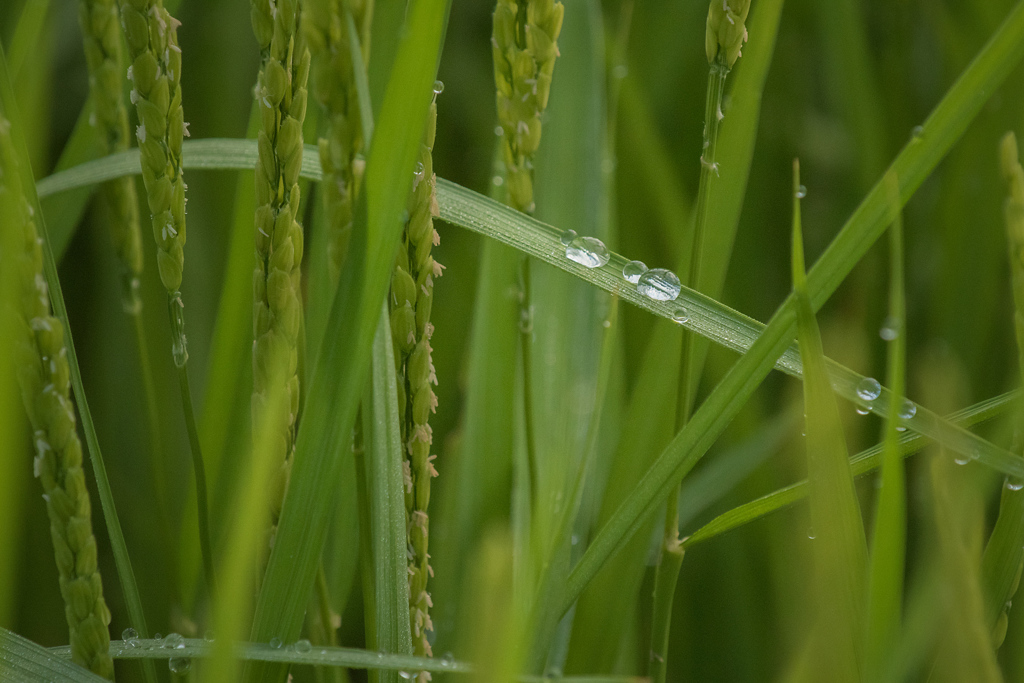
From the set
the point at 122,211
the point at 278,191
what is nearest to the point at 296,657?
the point at 278,191

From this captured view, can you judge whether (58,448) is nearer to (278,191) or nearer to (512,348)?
(278,191)

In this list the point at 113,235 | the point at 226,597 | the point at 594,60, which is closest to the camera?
the point at 226,597

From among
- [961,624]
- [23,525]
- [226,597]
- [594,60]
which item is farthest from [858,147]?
[23,525]

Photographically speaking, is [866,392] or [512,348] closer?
[866,392]

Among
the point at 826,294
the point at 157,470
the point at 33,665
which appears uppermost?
the point at 826,294

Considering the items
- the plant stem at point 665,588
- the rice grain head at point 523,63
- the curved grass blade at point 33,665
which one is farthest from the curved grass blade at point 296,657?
the rice grain head at point 523,63

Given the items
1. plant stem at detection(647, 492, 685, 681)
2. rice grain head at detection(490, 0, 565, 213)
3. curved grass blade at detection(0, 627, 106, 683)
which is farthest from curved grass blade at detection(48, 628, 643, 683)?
rice grain head at detection(490, 0, 565, 213)

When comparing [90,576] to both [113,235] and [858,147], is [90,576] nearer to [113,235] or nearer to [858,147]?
[113,235]
